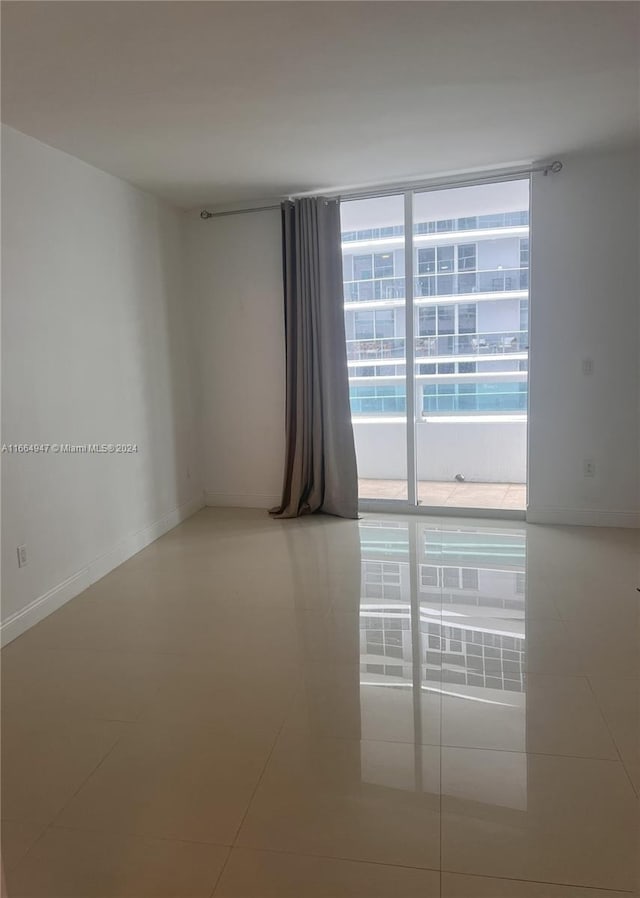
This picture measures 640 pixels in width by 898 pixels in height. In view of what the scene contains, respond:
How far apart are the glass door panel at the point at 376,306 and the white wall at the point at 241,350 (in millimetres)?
580

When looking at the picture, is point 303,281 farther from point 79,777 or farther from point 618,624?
point 79,777

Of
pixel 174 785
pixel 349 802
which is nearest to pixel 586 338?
pixel 349 802

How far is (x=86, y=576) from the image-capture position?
3592mm

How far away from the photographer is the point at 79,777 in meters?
2.00

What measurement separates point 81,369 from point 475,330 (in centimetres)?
323

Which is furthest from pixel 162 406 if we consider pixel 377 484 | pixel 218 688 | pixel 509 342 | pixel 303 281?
pixel 509 342

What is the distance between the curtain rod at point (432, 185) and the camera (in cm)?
416

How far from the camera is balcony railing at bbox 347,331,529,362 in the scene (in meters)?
4.97

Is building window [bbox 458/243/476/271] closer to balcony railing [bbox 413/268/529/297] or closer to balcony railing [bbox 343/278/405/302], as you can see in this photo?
balcony railing [bbox 413/268/529/297]

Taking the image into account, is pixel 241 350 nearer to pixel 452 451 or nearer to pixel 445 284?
pixel 445 284

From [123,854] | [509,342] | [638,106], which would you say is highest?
[638,106]

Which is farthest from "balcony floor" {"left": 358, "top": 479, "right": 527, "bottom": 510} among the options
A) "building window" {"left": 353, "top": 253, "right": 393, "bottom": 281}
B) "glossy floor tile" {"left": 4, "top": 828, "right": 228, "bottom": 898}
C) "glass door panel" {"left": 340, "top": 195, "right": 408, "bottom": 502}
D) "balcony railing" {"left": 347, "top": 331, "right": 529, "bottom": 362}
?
"glossy floor tile" {"left": 4, "top": 828, "right": 228, "bottom": 898}

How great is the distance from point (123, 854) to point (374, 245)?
4288 millimetres

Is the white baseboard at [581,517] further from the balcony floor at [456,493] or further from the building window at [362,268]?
the building window at [362,268]
